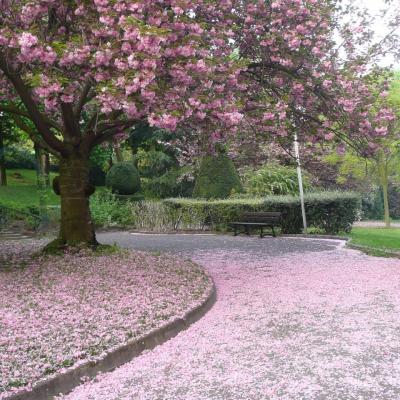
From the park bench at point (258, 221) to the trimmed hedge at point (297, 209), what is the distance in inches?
17.4

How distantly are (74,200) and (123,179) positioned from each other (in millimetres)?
14034

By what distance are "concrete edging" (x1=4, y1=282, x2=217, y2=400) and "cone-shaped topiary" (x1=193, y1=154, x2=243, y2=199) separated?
1302cm

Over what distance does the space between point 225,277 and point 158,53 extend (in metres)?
4.10

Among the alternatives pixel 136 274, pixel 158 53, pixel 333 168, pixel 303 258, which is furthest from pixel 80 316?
pixel 333 168

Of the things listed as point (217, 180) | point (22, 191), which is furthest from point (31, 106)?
point (22, 191)

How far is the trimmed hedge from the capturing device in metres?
16.0

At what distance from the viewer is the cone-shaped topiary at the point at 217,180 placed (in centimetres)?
1931

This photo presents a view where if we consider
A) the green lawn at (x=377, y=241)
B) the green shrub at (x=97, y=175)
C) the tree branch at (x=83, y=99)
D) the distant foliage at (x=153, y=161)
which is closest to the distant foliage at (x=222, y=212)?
the green lawn at (x=377, y=241)

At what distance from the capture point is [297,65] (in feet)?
33.9

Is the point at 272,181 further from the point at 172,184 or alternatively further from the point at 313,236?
the point at 313,236

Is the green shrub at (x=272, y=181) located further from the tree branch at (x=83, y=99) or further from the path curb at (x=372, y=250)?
the tree branch at (x=83, y=99)

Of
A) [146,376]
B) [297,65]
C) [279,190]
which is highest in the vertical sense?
[297,65]

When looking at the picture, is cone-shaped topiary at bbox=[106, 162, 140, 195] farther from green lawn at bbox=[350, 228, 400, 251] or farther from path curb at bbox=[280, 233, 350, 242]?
green lawn at bbox=[350, 228, 400, 251]

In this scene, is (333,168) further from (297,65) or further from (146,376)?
(146,376)
